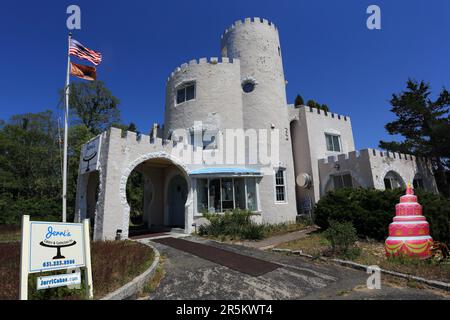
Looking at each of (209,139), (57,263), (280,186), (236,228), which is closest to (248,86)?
(209,139)

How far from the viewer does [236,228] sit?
13.3 m

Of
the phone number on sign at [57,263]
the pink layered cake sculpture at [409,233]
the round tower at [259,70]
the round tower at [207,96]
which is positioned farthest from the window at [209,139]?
the phone number on sign at [57,263]

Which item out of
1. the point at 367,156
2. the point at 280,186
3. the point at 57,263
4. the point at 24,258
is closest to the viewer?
the point at 24,258

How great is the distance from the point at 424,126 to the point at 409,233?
19.4 metres

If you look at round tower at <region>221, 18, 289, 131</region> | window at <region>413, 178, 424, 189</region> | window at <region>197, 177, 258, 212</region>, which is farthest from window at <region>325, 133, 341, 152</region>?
window at <region>197, 177, 258, 212</region>

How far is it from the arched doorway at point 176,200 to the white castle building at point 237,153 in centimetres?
7

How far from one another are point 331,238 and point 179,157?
9778mm

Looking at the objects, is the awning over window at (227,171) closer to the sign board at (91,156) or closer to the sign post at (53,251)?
the sign board at (91,156)

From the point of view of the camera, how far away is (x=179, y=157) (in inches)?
608

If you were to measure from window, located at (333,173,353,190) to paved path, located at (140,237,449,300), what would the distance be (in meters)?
12.0

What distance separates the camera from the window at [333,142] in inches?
832

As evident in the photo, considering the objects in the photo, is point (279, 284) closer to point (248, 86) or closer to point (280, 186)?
point (280, 186)
